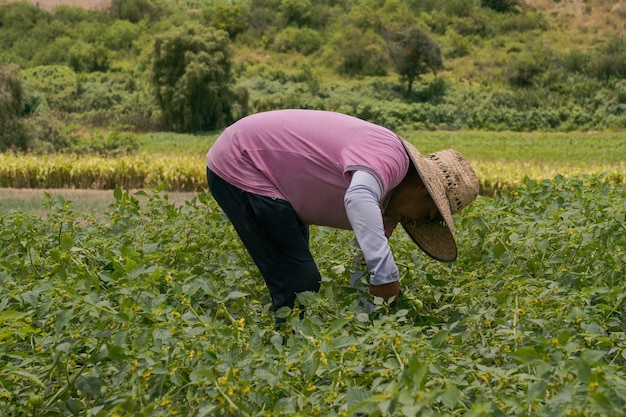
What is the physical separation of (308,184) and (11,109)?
14446mm

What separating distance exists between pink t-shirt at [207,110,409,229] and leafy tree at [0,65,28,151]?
1345 centimetres

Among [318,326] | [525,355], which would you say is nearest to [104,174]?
[318,326]

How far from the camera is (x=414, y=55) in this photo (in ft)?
106

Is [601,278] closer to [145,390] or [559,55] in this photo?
[145,390]

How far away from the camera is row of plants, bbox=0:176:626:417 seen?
2.00 m

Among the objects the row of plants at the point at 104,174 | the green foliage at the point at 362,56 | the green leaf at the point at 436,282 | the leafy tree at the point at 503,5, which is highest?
the green leaf at the point at 436,282

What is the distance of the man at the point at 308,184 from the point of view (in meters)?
3.00

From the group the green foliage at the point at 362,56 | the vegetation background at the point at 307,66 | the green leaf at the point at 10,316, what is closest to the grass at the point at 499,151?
the vegetation background at the point at 307,66

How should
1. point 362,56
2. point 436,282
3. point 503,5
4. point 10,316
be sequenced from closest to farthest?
point 10,316 → point 436,282 → point 362,56 → point 503,5

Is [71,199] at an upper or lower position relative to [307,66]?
upper

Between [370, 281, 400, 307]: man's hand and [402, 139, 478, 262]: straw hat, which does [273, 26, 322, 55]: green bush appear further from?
[370, 281, 400, 307]: man's hand

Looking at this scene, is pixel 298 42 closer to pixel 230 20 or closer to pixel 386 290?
pixel 230 20

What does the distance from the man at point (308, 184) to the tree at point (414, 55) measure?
29507 millimetres

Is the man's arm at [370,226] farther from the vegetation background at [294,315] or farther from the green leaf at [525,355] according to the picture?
the green leaf at [525,355]
